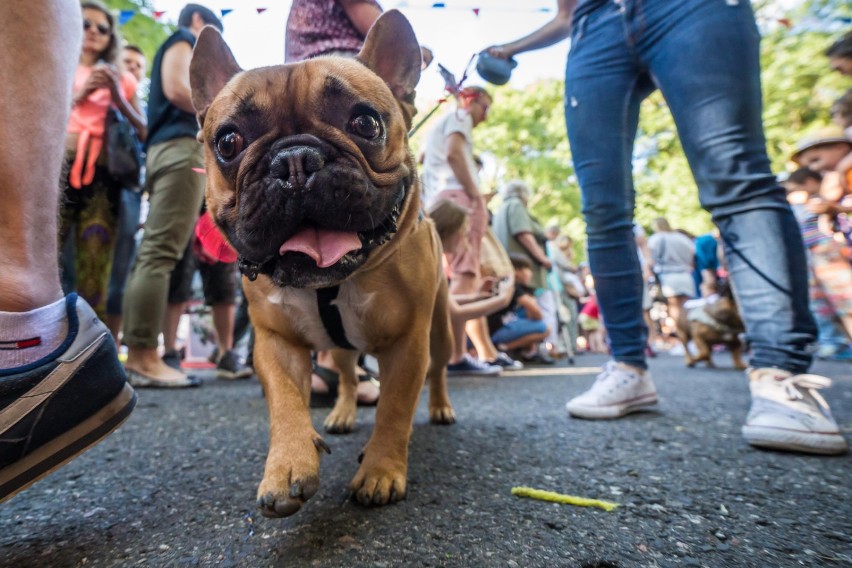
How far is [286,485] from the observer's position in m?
1.29

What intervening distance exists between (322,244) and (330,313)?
37cm

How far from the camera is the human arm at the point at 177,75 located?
3730mm

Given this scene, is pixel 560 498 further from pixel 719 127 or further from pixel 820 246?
pixel 820 246

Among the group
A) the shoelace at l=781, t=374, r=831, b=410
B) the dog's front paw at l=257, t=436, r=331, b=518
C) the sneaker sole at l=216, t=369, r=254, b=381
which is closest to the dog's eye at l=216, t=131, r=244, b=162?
the dog's front paw at l=257, t=436, r=331, b=518

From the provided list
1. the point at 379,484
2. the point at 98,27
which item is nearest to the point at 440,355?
the point at 379,484

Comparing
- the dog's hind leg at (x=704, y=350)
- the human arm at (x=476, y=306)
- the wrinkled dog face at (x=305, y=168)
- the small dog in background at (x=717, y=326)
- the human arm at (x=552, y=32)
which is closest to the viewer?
the wrinkled dog face at (x=305, y=168)

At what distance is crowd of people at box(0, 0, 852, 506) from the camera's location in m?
1.32

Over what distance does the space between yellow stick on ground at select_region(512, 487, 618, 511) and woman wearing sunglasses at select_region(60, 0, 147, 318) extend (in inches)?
140

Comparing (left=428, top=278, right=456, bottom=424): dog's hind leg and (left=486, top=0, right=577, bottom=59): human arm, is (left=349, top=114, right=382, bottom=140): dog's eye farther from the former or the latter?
(left=486, top=0, right=577, bottom=59): human arm

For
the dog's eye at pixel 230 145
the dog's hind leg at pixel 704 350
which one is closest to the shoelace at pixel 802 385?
the dog's eye at pixel 230 145

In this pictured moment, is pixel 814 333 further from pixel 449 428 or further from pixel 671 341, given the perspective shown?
pixel 671 341

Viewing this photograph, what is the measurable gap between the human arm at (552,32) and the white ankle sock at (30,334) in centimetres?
252

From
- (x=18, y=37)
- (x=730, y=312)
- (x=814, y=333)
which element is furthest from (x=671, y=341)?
(x=18, y=37)

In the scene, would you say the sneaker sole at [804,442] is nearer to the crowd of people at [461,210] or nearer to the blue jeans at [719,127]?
the crowd of people at [461,210]
